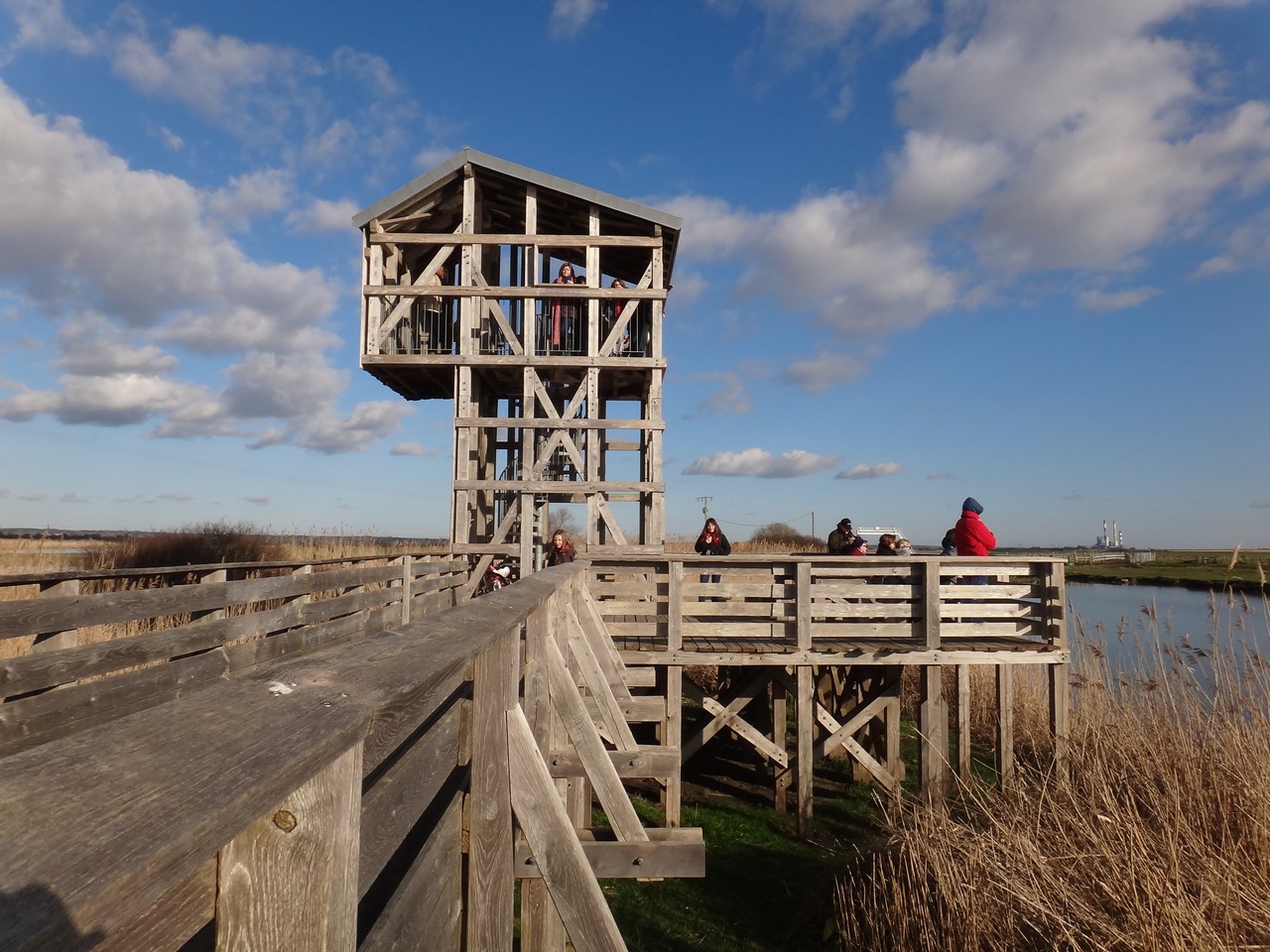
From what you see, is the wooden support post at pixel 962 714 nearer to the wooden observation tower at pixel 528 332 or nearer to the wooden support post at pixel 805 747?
the wooden support post at pixel 805 747

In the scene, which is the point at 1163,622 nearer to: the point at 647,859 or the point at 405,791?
the point at 647,859

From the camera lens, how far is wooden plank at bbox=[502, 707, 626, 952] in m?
2.42

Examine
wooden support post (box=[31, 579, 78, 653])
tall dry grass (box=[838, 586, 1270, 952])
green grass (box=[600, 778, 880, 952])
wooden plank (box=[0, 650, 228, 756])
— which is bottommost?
green grass (box=[600, 778, 880, 952])

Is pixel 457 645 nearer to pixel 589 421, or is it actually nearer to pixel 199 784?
pixel 199 784

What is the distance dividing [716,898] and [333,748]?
8.21m

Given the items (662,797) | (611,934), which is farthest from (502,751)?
(662,797)

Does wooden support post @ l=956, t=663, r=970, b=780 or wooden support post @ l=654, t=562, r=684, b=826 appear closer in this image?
wooden support post @ l=654, t=562, r=684, b=826

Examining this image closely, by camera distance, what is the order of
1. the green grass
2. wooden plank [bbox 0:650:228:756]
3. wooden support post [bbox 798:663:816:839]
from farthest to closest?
1. wooden support post [bbox 798:663:816:839]
2. the green grass
3. wooden plank [bbox 0:650:228:756]

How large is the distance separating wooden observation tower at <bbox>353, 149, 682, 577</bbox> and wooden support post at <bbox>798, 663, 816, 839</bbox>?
467 cm

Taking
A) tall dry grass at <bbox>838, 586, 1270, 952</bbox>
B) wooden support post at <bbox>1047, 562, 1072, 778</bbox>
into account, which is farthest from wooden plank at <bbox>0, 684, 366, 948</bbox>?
wooden support post at <bbox>1047, 562, 1072, 778</bbox>

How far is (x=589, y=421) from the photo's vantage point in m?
15.4

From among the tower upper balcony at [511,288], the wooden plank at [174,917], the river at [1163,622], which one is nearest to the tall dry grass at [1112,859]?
the river at [1163,622]

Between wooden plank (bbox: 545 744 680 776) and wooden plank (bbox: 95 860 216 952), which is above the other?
wooden plank (bbox: 95 860 216 952)

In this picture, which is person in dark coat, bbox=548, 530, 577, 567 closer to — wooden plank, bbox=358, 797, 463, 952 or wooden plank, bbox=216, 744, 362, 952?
wooden plank, bbox=358, 797, 463, 952
